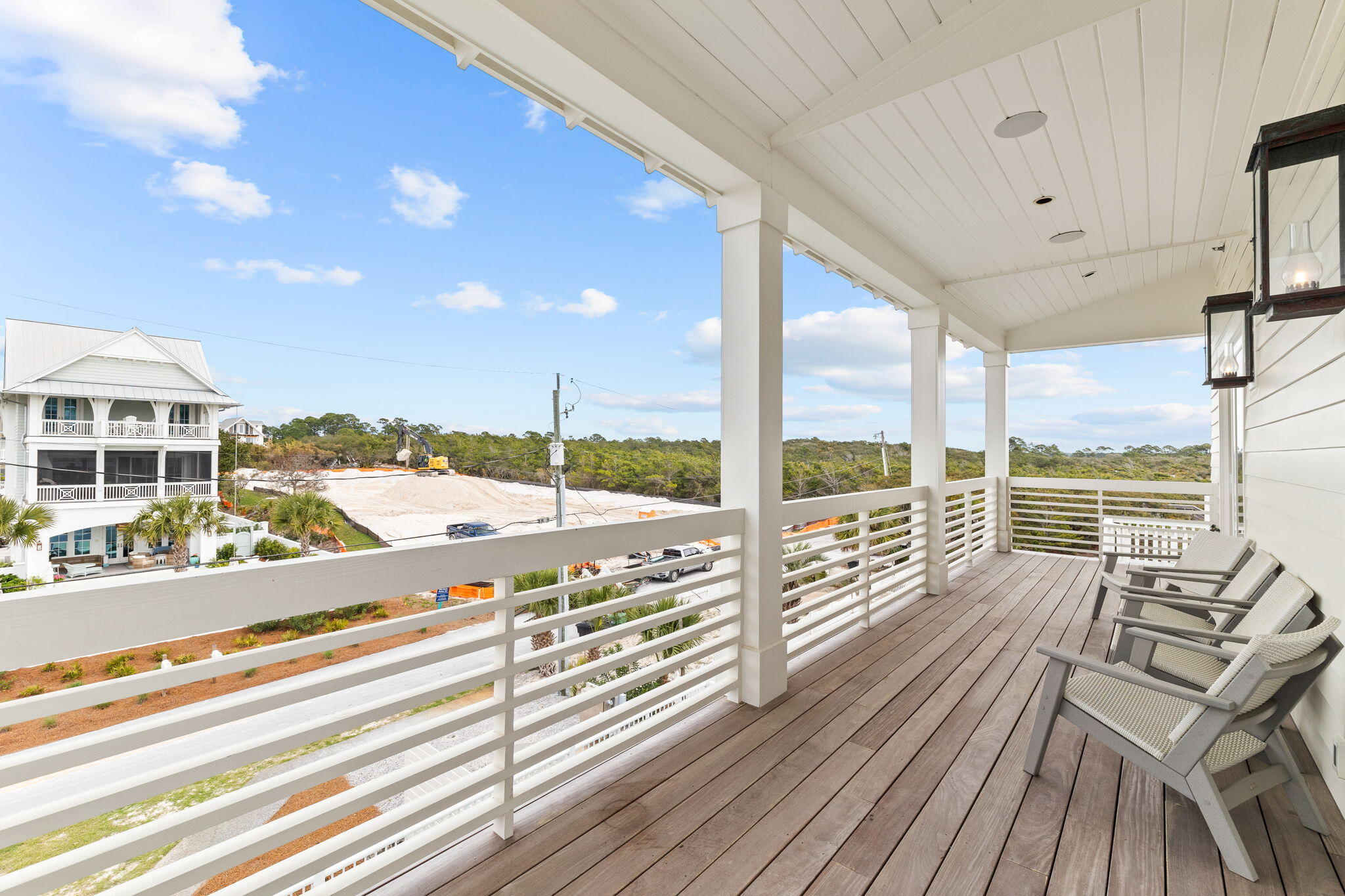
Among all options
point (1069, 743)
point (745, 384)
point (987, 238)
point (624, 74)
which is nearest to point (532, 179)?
point (624, 74)

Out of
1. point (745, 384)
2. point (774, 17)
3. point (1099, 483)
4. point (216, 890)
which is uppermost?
point (774, 17)

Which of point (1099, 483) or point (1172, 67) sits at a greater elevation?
point (1172, 67)

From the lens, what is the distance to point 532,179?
1.70 meters

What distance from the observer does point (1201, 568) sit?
3387mm

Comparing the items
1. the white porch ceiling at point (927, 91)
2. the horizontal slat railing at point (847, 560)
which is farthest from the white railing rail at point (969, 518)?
the white porch ceiling at point (927, 91)

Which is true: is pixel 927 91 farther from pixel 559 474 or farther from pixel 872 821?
pixel 872 821

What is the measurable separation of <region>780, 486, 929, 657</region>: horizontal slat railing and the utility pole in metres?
1.21

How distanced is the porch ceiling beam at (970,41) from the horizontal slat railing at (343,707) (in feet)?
6.10

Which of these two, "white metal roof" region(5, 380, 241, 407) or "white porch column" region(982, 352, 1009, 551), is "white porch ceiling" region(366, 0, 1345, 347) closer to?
"white metal roof" region(5, 380, 241, 407)

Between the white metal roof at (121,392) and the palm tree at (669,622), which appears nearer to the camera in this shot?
the white metal roof at (121,392)

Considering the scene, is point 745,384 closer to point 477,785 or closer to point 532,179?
point 532,179

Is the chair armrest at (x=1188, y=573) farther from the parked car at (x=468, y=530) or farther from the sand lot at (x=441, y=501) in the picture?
the parked car at (x=468, y=530)

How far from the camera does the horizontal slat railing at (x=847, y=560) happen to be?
10.2 feet

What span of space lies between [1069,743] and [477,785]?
7.37 ft
